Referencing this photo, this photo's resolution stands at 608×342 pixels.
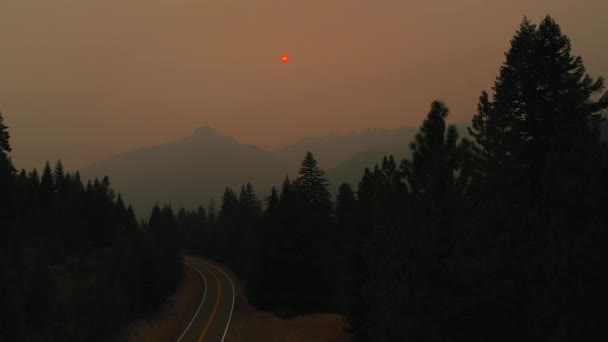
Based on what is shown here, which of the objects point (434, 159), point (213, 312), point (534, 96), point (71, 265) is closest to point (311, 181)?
point (213, 312)

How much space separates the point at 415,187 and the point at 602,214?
4.36 metres

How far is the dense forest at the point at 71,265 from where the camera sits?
23.8 metres

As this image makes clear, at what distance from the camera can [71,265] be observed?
179 ft

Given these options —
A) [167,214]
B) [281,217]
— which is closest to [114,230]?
[167,214]

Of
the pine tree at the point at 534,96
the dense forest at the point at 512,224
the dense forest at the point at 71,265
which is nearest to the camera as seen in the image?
the dense forest at the point at 512,224

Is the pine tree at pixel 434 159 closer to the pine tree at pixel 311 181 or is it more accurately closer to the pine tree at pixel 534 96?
the pine tree at pixel 534 96

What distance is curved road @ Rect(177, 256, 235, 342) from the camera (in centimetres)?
3064

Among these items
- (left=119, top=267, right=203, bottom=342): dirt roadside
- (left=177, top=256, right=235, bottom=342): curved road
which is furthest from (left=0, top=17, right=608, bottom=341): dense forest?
(left=177, top=256, right=235, bottom=342): curved road

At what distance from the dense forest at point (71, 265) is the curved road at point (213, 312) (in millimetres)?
4359

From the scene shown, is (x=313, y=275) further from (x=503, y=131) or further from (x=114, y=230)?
(x=114, y=230)

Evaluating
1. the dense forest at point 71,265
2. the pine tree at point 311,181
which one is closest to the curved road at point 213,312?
the dense forest at point 71,265

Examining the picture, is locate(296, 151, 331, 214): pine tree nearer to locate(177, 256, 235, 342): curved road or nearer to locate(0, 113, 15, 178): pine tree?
locate(177, 256, 235, 342): curved road

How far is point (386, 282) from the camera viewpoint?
11.1 m

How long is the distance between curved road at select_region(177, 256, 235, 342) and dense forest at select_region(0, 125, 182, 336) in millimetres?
4359
